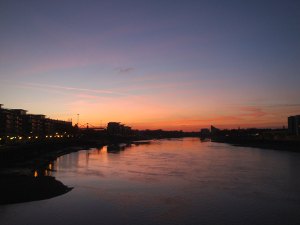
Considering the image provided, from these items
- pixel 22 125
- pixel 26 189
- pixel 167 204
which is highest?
pixel 22 125

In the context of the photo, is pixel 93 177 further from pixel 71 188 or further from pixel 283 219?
pixel 283 219

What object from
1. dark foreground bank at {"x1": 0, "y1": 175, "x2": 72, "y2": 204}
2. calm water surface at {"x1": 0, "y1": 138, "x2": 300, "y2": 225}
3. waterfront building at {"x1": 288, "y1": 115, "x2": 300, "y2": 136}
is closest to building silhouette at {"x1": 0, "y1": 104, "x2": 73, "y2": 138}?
dark foreground bank at {"x1": 0, "y1": 175, "x2": 72, "y2": 204}

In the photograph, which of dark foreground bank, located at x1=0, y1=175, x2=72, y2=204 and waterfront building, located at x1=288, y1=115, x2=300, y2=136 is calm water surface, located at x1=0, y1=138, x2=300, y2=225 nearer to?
dark foreground bank, located at x1=0, y1=175, x2=72, y2=204

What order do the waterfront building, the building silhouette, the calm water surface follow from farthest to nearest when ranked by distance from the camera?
1. the waterfront building
2. the building silhouette
3. the calm water surface

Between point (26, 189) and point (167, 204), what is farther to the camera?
point (26, 189)

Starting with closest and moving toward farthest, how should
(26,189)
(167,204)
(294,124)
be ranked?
(167,204), (26,189), (294,124)

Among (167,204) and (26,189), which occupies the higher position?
(26,189)

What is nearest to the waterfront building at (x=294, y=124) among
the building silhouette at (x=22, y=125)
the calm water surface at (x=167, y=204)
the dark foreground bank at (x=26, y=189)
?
the building silhouette at (x=22, y=125)

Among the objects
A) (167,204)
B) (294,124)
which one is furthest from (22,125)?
(167,204)

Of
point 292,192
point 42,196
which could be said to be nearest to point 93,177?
point 42,196

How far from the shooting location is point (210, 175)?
128ft

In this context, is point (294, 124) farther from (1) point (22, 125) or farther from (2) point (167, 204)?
(2) point (167, 204)

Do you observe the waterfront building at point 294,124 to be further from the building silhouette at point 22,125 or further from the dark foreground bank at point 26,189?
the dark foreground bank at point 26,189

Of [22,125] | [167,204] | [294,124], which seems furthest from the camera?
[294,124]
